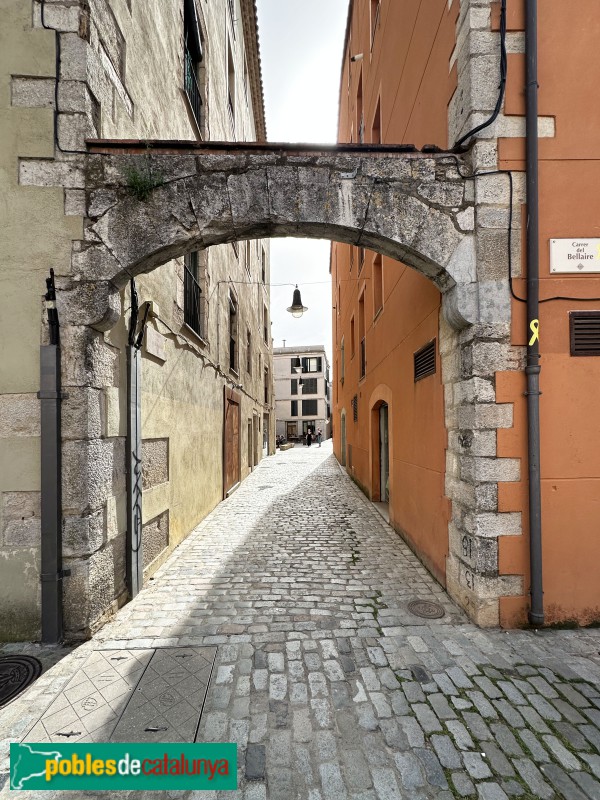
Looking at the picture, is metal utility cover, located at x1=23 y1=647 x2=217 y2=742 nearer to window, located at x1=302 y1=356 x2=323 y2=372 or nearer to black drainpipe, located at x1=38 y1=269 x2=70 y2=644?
black drainpipe, located at x1=38 y1=269 x2=70 y2=644

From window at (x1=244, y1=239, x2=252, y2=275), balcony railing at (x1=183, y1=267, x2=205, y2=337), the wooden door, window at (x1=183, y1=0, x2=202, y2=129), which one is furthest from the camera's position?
window at (x1=244, y1=239, x2=252, y2=275)

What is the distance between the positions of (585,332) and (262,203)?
3087mm

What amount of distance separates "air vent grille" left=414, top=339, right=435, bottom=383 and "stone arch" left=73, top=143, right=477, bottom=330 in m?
0.96

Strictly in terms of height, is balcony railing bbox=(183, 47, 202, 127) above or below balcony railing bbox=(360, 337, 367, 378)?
above

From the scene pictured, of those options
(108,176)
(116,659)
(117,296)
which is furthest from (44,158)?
(116,659)

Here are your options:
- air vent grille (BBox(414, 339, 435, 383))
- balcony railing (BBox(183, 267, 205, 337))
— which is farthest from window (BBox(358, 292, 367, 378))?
air vent grille (BBox(414, 339, 435, 383))

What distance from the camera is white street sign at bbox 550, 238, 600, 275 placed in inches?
124

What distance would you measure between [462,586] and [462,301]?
2647mm

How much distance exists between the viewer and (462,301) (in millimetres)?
3189

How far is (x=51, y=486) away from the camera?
291 cm

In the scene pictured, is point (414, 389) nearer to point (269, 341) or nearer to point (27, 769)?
point (27, 769)

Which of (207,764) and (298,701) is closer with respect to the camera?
(207,764)

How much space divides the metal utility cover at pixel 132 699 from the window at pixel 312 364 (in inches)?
1558
